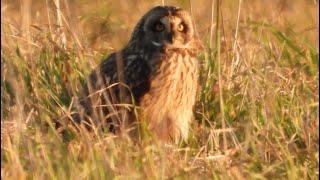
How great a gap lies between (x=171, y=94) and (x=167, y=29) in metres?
0.36

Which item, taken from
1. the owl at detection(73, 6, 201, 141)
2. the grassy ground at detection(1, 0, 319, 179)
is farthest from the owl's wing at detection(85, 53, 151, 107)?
the grassy ground at detection(1, 0, 319, 179)

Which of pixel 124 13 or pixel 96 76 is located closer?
pixel 96 76

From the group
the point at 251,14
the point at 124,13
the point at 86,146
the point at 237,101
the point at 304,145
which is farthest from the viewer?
the point at 124,13

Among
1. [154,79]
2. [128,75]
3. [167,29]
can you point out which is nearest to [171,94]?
[154,79]

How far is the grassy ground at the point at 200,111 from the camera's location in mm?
5500

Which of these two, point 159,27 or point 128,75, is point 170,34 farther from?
point 128,75

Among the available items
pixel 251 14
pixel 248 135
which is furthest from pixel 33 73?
pixel 251 14

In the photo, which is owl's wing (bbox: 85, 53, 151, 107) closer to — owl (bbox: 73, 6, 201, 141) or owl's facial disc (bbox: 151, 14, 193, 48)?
owl (bbox: 73, 6, 201, 141)

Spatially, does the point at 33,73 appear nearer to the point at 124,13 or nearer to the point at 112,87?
the point at 112,87

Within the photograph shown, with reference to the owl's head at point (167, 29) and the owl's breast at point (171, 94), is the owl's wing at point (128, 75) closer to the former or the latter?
the owl's breast at point (171, 94)

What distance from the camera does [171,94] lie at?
6719mm

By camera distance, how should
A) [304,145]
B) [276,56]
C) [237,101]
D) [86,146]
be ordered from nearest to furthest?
[86,146] < [304,145] < [237,101] < [276,56]

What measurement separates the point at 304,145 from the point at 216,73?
43.6 inches

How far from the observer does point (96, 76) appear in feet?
22.0
